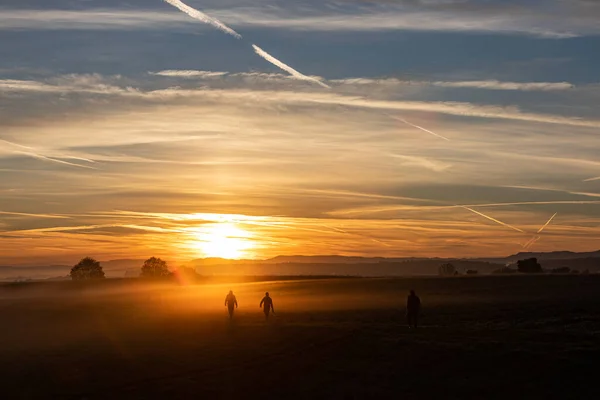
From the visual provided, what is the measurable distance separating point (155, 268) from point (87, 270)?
52.9 feet

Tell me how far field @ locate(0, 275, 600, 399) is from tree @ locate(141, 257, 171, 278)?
127 meters

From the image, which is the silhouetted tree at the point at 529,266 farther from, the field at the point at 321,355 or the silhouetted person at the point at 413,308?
the silhouetted person at the point at 413,308

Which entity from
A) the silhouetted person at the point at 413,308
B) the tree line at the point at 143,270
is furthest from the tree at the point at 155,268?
the silhouetted person at the point at 413,308

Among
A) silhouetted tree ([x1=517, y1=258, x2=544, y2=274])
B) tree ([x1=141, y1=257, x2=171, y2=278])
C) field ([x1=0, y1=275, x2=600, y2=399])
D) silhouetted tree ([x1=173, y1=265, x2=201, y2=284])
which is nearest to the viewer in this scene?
field ([x1=0, y1=275, x2=600, y2=399])

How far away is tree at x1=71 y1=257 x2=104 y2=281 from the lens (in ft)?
584

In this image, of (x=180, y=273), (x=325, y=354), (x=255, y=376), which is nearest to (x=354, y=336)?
(x=325, y=354)

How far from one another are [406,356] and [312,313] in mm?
21201

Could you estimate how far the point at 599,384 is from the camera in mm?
24828

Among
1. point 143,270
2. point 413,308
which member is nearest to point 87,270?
point 143,270

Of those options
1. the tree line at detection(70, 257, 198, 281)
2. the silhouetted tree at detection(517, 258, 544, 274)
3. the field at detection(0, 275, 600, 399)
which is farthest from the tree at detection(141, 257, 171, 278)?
the field at detection(0, 275, 600, 399)

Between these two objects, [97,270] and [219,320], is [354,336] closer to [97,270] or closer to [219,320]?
[219,320]

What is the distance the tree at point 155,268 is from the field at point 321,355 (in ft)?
416

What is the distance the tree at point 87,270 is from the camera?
584 feet

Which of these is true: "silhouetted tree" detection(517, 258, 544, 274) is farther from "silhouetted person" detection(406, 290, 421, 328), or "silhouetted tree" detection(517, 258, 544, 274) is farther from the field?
"silhouetted person" detection(406, 290, 421, 328)
